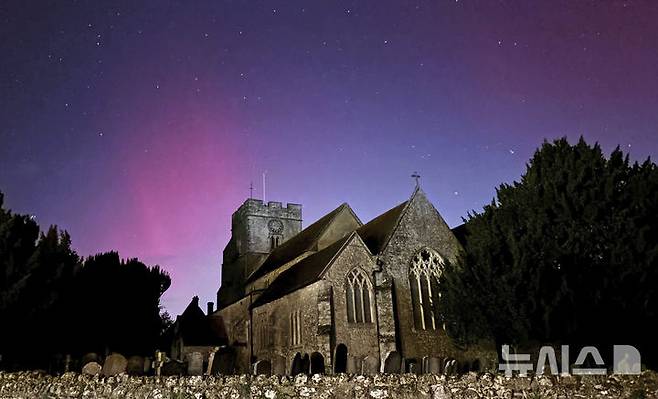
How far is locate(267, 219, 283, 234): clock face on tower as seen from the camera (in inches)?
1855

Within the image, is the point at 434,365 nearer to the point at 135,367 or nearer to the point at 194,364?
the point at 194,364

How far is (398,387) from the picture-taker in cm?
857

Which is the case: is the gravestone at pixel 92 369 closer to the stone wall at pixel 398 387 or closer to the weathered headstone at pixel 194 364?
the stone wall at pixel 398 387

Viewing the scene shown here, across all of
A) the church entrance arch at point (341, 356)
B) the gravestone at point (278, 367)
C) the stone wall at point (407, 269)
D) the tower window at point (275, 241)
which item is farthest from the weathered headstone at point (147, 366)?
the tower window at point (275, 241)

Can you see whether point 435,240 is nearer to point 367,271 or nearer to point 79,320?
point 367,271

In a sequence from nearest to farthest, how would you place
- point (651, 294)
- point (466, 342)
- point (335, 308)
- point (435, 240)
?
point (651, 294) → point (466, 342) → point (335, 308) → point (435, 240)

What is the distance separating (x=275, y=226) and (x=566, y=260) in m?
31.6

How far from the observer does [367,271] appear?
83.4 feet

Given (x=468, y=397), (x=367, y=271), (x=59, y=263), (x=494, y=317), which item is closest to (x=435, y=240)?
(x=367, y=271)

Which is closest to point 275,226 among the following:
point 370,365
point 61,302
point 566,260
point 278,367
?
point 61,302

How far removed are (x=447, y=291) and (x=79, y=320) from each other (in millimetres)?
20327

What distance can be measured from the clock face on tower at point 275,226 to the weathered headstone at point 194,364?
123 ft

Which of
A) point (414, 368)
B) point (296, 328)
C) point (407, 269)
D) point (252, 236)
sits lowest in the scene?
→ point (414, 368)

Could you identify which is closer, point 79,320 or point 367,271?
point 367,271
